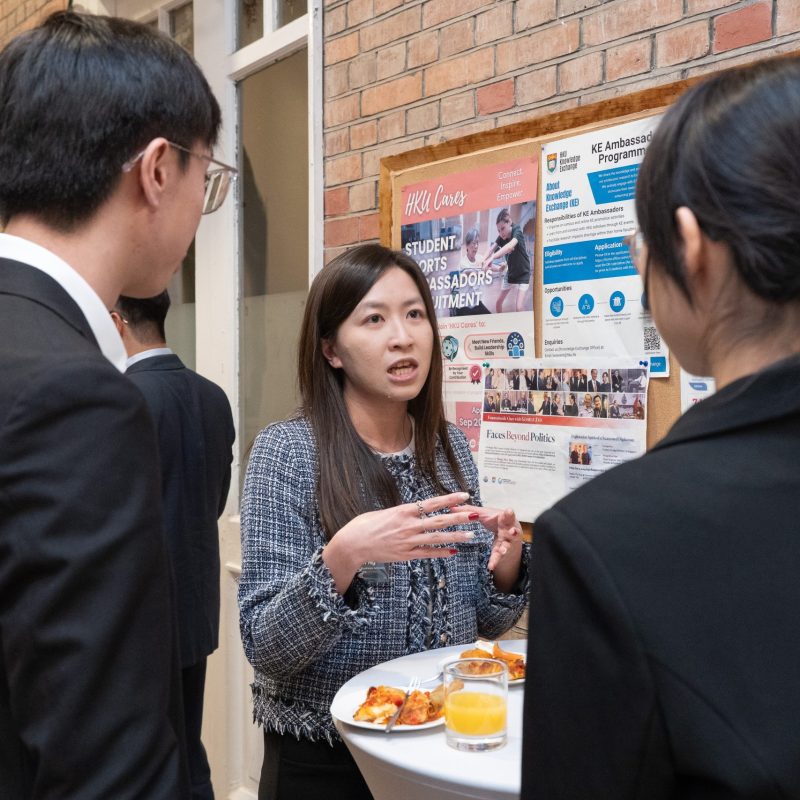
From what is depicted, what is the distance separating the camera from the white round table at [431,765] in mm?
1135

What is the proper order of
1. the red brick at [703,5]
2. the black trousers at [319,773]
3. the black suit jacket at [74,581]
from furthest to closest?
the red brick at [703,5] → the black trousers at [319,773] → the black suit jacket at [74,581]

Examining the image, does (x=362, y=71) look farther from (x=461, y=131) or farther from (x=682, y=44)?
(x=682, y=44)

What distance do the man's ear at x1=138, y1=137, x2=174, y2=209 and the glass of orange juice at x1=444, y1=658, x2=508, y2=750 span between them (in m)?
0.84

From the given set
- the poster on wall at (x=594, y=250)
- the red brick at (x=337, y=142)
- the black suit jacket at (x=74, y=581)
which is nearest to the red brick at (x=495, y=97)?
the poster on wall at (x=594, y=250)

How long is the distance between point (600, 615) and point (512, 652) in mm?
1066

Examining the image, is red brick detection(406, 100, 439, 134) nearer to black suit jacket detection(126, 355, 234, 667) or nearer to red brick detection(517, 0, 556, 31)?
red brick detection(517, 0, 556, 31)

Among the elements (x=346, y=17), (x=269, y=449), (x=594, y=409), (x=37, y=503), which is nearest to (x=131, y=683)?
(x=37, y=503)

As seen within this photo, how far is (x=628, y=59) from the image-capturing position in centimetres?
203

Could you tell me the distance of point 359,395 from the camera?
1931mm

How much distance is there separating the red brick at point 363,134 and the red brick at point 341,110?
48 millimetres

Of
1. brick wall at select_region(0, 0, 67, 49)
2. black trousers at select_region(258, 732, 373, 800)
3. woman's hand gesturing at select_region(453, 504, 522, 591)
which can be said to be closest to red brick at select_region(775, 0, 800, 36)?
woman's hand gesturing at select_region(453, 504, 522, 591)

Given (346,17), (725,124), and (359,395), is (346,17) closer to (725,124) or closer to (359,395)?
(359,395)

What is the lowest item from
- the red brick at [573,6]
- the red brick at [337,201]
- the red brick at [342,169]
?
the red brick at [337,201]

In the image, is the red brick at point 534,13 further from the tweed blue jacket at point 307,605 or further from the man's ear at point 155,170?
the man's ear at point 155,170
